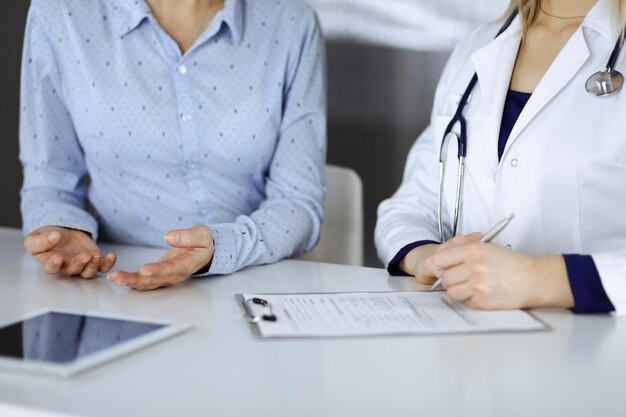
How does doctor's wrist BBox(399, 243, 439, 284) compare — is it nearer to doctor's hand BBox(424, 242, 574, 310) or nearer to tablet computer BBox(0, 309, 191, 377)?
doctor's hand BBox(424, 242, 574, 310)

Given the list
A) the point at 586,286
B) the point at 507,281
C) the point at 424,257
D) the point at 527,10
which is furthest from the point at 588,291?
the point at 527,10

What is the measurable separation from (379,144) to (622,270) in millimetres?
1622

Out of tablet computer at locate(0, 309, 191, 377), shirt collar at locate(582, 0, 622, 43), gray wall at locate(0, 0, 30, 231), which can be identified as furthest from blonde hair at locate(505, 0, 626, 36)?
gray wall at locate(0, 0, 30, 231)

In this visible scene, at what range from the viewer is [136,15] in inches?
65.3

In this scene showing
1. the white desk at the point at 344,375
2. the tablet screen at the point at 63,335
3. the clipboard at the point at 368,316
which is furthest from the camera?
the clipboard at the point at 368,316

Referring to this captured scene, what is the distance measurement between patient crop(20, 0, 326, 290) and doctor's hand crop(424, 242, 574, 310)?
1.65 feet

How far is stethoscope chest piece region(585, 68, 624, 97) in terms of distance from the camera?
1348 mm

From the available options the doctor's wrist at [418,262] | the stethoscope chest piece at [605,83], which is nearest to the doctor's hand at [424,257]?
the doctor's wrist at [418,262]

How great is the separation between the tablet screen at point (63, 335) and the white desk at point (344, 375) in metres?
0.04

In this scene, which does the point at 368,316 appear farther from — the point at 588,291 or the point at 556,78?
the point at 556,78

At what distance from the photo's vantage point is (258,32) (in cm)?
174

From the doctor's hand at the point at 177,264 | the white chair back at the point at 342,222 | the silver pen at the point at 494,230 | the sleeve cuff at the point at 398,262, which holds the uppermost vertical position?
the silver pen at the point at 494,230

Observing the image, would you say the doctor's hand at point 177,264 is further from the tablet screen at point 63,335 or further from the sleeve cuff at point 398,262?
the sleeve cuff at point 398,262

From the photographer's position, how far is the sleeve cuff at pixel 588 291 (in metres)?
1.14
